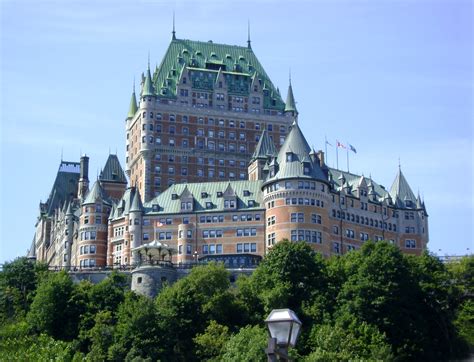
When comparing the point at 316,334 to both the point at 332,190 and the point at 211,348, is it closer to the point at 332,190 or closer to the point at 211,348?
the point at 211,348

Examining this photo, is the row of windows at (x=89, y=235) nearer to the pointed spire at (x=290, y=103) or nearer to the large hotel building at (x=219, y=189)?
the large hotel building at (x=219, y=189)

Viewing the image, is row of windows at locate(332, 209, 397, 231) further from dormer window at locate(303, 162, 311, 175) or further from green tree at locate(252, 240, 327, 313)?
green tree at locate(252, 240, 327, 313)

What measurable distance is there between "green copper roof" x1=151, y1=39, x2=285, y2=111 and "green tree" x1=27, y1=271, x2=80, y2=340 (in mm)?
72009

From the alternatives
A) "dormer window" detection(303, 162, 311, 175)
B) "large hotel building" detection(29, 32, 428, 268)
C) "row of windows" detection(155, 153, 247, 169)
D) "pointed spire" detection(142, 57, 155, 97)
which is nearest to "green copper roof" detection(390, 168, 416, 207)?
"large hotel building" detection(29, 32, 428, 268)

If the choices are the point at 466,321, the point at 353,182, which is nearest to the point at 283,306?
the point at 466,321

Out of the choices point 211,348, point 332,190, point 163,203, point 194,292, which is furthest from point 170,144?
point 211,348

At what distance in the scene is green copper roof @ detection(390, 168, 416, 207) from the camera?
171750mm

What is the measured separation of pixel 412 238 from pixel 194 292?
5939 cm

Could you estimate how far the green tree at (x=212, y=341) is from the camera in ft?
360

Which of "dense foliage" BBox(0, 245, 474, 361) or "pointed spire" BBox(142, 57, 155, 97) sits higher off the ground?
"pointed spire" BBox(142, 57, 155, 97)

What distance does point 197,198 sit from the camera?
159 m

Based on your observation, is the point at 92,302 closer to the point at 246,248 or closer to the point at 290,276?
the point at 290,276

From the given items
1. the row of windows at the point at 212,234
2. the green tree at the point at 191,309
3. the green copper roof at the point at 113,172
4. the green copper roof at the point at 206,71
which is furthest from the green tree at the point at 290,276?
the green copper roof at the point at 206,71

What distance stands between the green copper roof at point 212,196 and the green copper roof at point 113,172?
23.6 metres
